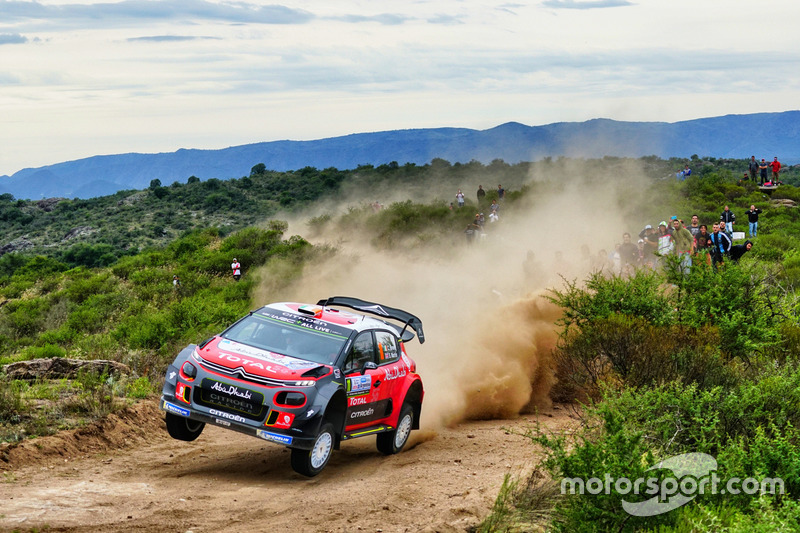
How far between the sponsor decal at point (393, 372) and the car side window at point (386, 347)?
0.11 metres

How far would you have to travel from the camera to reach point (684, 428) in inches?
351

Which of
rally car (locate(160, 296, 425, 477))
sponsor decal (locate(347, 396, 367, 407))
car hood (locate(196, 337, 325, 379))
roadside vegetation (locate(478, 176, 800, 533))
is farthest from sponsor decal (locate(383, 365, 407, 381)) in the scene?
roadside vegetation (locate(478, 176, 800, 533))

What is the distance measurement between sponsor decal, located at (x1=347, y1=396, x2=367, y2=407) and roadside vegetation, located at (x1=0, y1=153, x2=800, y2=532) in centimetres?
237

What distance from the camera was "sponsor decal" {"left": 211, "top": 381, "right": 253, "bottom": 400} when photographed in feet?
30.4

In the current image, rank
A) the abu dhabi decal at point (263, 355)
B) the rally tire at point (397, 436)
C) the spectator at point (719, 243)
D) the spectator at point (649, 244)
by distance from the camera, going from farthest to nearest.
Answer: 1. the spectator at point (649, 244)
2. the spectator at point (719, 243)
3. the rally tire at point (397, 436)
4. the abu dhabi decal at point (263, 355)

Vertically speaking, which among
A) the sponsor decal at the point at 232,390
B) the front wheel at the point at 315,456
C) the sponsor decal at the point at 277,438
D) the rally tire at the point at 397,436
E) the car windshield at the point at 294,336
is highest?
the car windshield at the point at 294,336

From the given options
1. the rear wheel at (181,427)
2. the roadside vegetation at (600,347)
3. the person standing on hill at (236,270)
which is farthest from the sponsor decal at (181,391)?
the person standing on hill at (236,270)

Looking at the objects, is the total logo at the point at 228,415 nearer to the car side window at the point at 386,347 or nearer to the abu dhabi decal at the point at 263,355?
the abu dhabi decal at the point at 263,355

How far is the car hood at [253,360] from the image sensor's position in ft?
30.9

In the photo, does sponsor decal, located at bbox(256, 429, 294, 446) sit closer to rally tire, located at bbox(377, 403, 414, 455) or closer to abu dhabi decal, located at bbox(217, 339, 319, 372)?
abu dhabi decal, located at bbox(217, 339, 319, 372)

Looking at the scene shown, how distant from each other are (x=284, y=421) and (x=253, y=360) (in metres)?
0.89

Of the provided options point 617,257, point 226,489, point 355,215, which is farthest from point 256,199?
point 226,489

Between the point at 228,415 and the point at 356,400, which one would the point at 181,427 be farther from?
the point at 356,400

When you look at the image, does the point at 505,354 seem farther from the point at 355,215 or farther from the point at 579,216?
the point at 355,215
